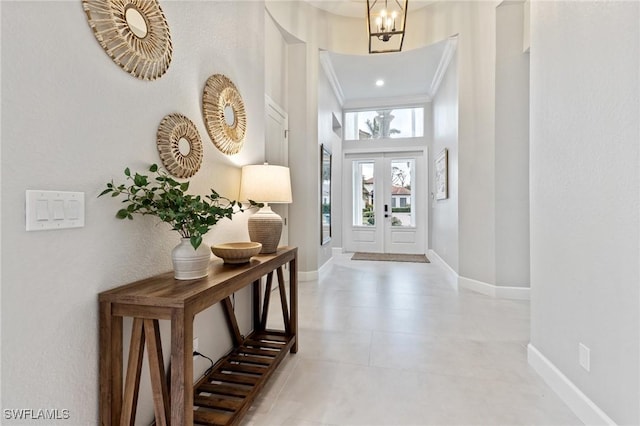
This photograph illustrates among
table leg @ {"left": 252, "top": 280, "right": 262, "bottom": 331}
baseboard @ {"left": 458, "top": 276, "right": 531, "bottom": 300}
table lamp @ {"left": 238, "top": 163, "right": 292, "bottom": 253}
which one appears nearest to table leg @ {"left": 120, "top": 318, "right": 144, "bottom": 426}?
table lamp @ {"left": 238, "top": 163, "right": 292, "bottom": 253}

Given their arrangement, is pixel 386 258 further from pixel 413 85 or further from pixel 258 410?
pixel 258 410

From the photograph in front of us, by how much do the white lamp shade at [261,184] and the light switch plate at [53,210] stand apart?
109cm

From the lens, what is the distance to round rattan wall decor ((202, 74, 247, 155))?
183cm

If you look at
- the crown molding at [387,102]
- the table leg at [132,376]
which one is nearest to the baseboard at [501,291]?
the table leg at [132,376]

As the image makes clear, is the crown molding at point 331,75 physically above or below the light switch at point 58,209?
above

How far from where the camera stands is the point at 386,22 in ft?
10.5

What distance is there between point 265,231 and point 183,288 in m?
0.88

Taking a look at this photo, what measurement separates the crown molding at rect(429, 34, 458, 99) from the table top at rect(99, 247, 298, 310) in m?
4.17

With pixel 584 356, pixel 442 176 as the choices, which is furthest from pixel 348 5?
pixel 584 356

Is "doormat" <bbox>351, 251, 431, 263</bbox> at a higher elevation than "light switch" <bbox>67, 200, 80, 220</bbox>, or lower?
lower

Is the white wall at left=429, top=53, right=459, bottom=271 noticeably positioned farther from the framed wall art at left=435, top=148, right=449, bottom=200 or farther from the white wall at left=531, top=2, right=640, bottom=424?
the white wall at left=531, top=2, right=640, bottom=424

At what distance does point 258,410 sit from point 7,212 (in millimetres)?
1390

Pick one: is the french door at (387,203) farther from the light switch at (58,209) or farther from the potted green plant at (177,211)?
the light switch at (58,209)

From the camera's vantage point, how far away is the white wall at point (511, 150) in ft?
11.3
